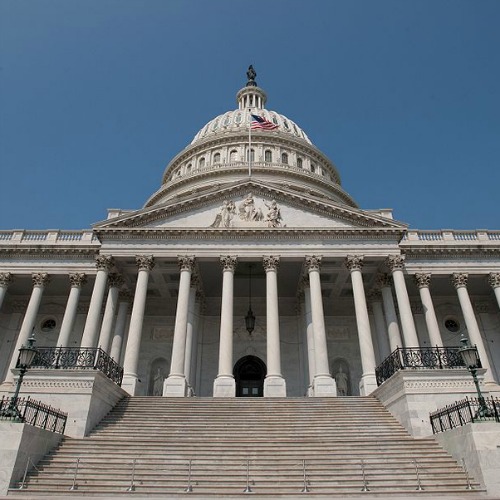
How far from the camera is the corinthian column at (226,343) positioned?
24.2 meters

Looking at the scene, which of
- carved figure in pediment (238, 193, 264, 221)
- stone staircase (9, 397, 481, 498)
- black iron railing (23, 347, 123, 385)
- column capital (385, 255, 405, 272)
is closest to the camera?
stone staircase (9, 397, 481, 498)

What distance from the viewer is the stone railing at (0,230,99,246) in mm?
32469

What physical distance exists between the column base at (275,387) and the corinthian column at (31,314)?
16717mm

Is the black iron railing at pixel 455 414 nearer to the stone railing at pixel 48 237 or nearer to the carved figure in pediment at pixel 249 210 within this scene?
the carved figure in pediment at pixel 249 210

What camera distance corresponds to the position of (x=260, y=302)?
35906 millimetres

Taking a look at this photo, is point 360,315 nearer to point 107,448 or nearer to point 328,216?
point 328,216

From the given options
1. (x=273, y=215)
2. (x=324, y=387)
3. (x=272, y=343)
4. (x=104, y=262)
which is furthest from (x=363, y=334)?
(x=104, y=262)

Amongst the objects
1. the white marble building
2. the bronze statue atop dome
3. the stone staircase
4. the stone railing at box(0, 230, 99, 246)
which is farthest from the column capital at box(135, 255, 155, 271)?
the bronze statue atop dome

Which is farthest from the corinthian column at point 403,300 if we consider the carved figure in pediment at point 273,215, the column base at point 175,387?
the column base at point 175,387

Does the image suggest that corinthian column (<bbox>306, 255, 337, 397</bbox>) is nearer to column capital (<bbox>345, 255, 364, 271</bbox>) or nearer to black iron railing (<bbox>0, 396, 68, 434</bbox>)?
column capital (<bbox>345, 255, 364, 271</bbox>)

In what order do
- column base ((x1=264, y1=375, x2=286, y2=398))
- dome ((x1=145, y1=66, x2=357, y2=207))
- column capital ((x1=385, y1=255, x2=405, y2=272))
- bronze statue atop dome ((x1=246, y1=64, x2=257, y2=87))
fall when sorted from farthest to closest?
1. bronze statue atop dome ((x1=246, y1=64, x2=257, y2=87))
2. dome ((x1=145, y1=66, x2=357, y2=207))
3. column capital ((x1=385, y1=255, x2=405, y2=272))
4. column base ((x1=264, y1=375, x2=286, y2=398))

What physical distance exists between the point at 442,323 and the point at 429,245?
732 centimetres

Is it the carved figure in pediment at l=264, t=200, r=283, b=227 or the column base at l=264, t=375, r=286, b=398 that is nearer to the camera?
the column base at l=264, t=375, r=286, b=398

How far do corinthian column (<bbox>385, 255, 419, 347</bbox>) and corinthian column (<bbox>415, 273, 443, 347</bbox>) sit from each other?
56.0 inches
